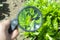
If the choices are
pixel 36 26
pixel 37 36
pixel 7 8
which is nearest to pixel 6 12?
pixel 7 8

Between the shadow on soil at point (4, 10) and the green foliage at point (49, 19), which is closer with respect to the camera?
the green foliage at point (49, 19)

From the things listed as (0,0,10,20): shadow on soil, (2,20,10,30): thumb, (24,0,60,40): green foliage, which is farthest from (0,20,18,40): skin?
(0,0,10,20): shadow on soil

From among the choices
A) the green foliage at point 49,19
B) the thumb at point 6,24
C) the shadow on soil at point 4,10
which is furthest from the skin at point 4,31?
the shadow on soil at point 4,10

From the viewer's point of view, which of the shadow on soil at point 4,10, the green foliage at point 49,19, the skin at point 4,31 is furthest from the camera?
the shadow on soil at point 4,10

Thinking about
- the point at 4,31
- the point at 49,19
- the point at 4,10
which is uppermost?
the point at 4,31

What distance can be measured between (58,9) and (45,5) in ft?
0.47

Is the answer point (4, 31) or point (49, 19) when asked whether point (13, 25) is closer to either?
point (4, 31)

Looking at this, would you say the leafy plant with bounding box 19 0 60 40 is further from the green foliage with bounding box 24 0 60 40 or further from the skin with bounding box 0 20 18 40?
the skin with bounding box 0 20 18 40

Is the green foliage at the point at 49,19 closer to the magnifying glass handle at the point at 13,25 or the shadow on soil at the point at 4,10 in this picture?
the shadow on soil at the point at 4,10

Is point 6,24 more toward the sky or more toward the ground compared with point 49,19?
more toward the sky

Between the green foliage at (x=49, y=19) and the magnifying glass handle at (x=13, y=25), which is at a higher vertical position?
the magnifying glass handle at (x=13, y=25)

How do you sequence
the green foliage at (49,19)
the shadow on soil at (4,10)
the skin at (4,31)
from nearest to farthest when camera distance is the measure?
the skin at (4,31)
the green foliage at (49,19)
the shadow on soil at (4,10)

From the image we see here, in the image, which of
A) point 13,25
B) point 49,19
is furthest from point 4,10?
point 13,25

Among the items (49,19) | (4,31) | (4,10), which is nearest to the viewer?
(4,31)
